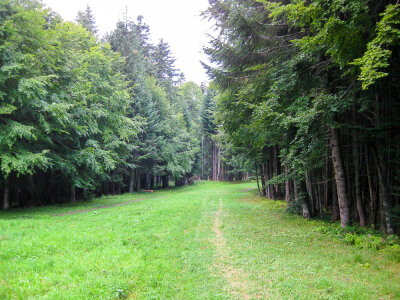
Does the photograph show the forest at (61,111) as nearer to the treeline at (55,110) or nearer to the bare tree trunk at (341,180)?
the treeline at (55,110)

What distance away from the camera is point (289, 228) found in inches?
379

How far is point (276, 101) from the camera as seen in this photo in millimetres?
8203

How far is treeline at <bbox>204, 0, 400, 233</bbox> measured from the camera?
18.1 feet

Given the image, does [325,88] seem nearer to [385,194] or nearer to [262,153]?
[385,194]

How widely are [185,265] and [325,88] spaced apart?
6.99m

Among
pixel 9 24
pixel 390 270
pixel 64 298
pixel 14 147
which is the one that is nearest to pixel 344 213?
pixel 390 270

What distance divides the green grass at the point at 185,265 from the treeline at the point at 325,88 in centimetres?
236

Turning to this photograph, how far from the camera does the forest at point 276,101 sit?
6.03 meters

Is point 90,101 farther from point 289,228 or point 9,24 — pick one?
point 289,228

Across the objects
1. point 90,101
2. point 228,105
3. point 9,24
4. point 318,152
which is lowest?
point 318,152

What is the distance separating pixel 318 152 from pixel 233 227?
4417 mm

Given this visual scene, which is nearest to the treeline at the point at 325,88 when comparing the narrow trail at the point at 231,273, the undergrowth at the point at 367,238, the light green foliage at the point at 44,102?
the undergrowth at the point at 367,238

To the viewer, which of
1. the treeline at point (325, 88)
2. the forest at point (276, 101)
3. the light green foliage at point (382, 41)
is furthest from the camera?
the forest at point (276, 101)

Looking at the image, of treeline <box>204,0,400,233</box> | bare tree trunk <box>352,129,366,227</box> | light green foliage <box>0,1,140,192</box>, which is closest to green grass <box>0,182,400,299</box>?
bare tree trunk <box>352,129,366,227</box>
